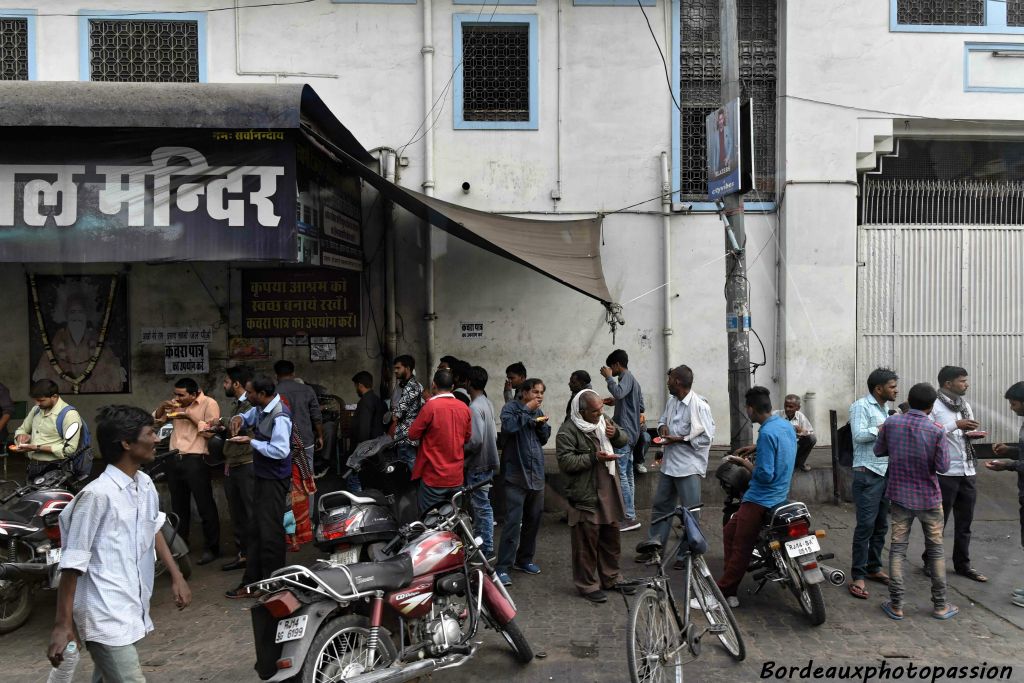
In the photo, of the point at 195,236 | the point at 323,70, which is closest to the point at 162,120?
the point at 195,236

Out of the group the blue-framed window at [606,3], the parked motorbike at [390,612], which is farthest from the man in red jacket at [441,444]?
the blue-framed window at [606,3]

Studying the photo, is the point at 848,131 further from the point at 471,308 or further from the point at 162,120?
the point at 162,120

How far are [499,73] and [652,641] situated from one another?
294 inches

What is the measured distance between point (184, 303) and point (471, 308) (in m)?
3.51

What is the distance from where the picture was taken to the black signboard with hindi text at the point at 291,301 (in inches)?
390

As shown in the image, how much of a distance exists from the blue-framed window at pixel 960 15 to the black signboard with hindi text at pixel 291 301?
7521 millimetres

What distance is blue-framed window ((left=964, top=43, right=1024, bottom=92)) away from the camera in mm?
9883

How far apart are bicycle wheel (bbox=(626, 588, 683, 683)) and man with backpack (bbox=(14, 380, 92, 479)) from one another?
5075mm

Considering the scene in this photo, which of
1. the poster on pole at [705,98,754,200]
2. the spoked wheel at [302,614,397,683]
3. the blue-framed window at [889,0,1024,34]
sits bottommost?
the spoked wheel at [302,614,397,683]

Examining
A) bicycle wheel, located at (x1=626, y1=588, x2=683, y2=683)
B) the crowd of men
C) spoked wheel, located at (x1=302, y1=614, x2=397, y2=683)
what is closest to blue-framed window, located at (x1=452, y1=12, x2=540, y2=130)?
the crowd of men

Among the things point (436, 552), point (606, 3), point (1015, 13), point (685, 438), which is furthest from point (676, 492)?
point (1015, 13)

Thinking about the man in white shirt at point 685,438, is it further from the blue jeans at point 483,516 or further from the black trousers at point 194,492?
the black trousers at point 194,492

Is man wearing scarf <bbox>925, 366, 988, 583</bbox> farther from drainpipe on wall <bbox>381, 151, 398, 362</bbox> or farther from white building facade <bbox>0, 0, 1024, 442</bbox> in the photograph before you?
drainpipe on wall <bbox>381, 151, 398, 362</bbox>

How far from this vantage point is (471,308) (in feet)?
32.8
